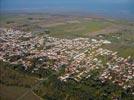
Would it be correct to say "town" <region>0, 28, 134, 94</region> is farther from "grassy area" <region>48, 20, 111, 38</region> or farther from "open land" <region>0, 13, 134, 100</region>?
"grassy area" <region>48, 20, 111, 38</region>

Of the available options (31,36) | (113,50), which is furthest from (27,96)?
(31,36)

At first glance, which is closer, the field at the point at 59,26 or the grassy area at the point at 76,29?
the grassy area at the point at 76,29

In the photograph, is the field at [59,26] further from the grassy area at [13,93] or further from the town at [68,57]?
the grassy area at [13,93]

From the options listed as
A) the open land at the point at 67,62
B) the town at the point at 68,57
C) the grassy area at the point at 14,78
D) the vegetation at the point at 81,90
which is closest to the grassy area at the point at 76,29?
the open land at the point at 67,62

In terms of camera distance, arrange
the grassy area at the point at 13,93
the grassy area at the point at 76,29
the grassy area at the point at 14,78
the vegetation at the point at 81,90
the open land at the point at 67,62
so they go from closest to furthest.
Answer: the grassy area at the point at 13,93 → the vegetation at the point at 81,90 → the open land at the point at 67,62 → the grassy area at the point at 14,78 → the grassy area at the point at 76,29

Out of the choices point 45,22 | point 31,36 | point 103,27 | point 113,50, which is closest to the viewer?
point 113,50

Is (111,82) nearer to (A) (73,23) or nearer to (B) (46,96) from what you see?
(B) (46,96)

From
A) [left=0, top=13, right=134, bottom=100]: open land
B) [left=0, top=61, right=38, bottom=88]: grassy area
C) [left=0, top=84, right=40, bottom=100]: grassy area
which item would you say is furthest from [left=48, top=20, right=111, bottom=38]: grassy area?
[left=0, top=84, right=40, bottom=100]: grassy area

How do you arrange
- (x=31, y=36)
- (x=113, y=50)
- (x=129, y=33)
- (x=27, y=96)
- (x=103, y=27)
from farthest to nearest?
(x=103, y=27) < (x=129, y=33) < (x=31, y=36) < (x=113, y=50) < (x=27, y=96)

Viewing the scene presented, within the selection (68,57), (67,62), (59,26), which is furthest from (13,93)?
(59,26)

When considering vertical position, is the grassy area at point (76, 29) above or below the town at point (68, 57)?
below
